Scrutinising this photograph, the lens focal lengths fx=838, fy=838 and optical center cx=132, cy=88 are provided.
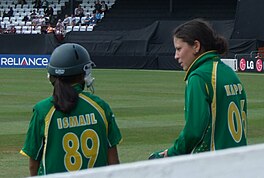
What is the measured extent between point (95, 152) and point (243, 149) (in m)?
1.73

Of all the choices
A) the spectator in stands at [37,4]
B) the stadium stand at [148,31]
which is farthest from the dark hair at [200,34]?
the spectator in stands at [37,4]

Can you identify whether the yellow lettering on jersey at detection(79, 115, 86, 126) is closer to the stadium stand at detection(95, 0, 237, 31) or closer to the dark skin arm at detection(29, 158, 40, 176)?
the dark skin arm at detection(29, 158, 40, 176)

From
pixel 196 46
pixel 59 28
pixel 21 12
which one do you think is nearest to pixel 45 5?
pixel 21 12

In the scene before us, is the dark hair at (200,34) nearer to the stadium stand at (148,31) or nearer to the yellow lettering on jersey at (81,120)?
the yellow lettering on jersey at (81,120)

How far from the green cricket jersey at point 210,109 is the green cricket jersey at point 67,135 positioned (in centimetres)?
51

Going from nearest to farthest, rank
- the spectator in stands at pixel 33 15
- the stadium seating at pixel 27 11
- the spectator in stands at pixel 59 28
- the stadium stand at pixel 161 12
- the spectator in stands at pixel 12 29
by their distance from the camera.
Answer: the spectator in stands at pixel 59 28, the stadium stand at pixel 161 12, the spectator in stands at pixel 12 29, the stadium seating at pixel 27 11, the spectator in stands at pixel 33 15

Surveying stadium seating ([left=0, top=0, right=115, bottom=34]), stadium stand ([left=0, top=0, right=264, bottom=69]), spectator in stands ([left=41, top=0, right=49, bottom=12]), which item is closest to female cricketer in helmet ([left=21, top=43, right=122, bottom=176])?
stadium stand ([left=0, top=0, right=264, bottom=69])

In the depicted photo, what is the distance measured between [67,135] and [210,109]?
33.5 inches

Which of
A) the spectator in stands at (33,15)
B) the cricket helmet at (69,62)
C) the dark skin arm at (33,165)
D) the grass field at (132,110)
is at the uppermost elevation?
the cricket helmet at (69,62)

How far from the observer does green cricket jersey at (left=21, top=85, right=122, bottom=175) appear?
15.5 feet

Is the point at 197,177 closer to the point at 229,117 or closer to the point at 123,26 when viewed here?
the point at 229,117

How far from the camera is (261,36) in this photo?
39.8 meters

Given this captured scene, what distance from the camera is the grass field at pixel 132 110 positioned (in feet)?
38.8

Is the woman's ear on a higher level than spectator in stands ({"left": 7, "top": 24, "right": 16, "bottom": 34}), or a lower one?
higher
